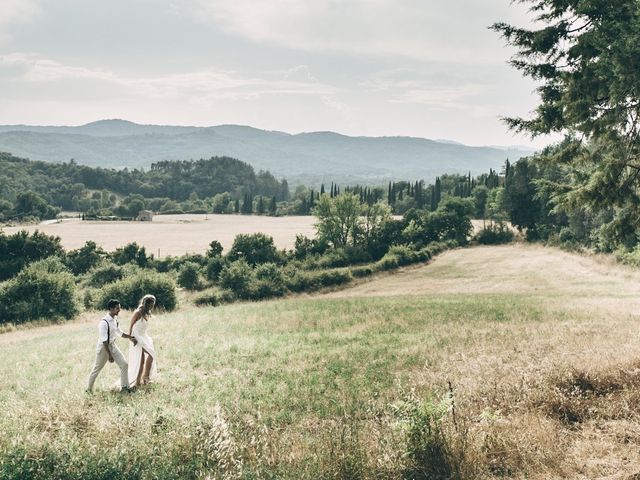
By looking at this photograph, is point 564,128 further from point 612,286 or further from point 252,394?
point 612,286

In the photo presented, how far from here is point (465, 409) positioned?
8133mm

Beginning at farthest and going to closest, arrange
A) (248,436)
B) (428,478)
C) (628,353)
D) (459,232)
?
(459,232) → (628,353) → (248,436) → (428,478)

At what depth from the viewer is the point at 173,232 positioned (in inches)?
5300

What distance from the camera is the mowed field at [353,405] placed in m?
6.32

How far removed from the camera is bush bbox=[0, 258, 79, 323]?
40.9 metres

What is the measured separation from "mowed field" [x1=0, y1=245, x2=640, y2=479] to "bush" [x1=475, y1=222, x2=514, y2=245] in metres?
71.7

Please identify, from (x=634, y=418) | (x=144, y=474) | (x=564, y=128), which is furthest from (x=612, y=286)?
(x=144, y=474)

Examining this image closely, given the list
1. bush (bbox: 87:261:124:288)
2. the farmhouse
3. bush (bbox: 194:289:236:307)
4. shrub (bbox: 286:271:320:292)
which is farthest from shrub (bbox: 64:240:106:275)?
the farmhouse

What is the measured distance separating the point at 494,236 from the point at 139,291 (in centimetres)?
6819

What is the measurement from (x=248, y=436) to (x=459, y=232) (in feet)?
289

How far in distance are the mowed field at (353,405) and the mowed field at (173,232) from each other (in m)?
74.0

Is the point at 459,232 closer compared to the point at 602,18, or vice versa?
the point at 602,18

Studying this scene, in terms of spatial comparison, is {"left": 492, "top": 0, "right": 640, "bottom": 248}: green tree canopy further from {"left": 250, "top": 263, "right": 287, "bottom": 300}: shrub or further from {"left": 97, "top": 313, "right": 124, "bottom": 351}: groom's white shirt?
{"left": 250, "top": 263, "right": 287, "bottom": 300}: shrub

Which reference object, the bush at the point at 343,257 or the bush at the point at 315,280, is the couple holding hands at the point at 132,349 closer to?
the bush at the point at 315,280
